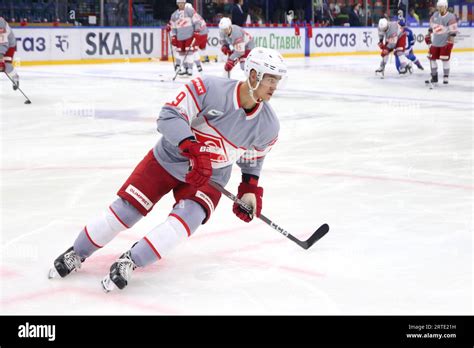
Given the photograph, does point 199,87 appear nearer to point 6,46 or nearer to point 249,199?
point 249,199

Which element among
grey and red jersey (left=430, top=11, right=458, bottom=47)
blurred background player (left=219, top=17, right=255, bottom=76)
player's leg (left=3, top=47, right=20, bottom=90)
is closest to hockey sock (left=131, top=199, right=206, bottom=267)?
player's leg (left=3, top=47, right=20, bottom=90)

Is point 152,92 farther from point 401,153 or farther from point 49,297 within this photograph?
point 49,297

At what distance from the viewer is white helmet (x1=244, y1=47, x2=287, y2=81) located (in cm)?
319

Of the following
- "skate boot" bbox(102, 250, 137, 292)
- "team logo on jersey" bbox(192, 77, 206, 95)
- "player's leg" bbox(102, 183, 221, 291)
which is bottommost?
"skate boot" bbox(102, 250, 137, 292)

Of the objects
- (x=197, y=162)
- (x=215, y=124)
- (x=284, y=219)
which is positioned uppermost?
(x=215, y=124)

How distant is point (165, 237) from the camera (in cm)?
315

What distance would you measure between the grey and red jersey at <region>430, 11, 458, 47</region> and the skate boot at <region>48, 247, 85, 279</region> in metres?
A: 10.9

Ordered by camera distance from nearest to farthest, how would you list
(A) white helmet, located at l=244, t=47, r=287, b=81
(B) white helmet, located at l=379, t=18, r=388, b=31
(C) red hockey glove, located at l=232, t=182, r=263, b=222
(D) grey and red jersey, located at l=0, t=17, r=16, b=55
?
(A) white helmet, located at l=244, t=47, r=287, b=81
(C) red hockey glove, located at l=232, t=182, r=263, b=222
(D) grey and red jersey, located at l=0, t=17, r=16, b=55
(B) white helmet, located at l=379, t=18, r=388, b=31

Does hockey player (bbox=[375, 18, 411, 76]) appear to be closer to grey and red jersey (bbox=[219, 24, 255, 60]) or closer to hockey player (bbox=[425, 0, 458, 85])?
hockey player (bbox=[425, 0, 458, 85])

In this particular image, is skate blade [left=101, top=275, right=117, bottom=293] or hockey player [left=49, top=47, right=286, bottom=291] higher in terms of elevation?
hockey player [left=49, top=47, right=286, bottom=291]

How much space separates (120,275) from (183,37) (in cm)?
1241

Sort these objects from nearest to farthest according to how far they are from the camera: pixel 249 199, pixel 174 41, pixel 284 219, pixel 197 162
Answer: pixel 197 162
pixel 249 199
pixel 284 219
pixel 174 41

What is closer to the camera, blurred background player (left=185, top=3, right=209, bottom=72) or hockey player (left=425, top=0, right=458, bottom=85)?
hockey player (left=425, top=0, right=458, bottom=85)

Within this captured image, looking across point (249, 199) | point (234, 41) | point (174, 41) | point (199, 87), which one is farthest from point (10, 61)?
point (199, 87)
